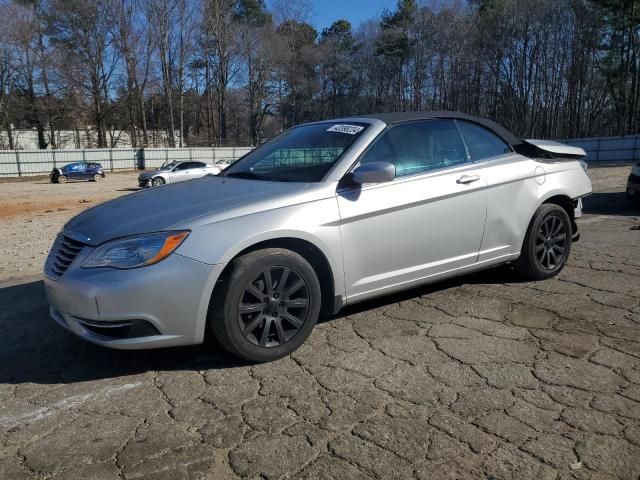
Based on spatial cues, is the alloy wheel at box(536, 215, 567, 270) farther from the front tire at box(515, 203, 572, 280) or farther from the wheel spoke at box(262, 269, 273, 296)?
the wheel spoke at box(262, 269, 273, 296)

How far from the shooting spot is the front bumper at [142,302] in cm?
290

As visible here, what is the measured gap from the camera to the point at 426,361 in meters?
3.26

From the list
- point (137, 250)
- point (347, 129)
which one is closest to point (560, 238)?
point (347, 129)

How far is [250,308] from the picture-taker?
3158mm

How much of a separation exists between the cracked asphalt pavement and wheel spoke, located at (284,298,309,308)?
0.35 metres

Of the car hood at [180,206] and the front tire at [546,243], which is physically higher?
the car hood at [180,206]

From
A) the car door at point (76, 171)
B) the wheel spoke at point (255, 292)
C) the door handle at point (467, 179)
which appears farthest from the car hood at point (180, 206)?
the car door at point (76, 171)

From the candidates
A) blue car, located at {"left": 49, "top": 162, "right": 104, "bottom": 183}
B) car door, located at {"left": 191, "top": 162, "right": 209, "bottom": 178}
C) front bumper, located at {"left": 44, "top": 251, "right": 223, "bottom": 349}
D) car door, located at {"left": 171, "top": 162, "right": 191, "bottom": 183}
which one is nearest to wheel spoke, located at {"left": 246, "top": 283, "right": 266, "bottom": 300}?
front bumper, located at {"left": 44, "top": 251, "right": 223, "bottom": 349}

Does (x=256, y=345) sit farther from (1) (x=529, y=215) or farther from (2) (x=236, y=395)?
(1) (x=529, y=215)

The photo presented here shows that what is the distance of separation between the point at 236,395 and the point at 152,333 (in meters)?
0.60

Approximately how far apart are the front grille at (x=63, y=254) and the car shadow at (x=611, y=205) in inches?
348

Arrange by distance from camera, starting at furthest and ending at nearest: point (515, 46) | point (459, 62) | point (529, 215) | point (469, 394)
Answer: point (459, 62)
point (515, 46)
point (529, 215)
point (469, 394)

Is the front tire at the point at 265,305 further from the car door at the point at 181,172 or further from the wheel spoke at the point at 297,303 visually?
the car door at the point at 181,172

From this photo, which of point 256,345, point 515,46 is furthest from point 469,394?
point 515,46
